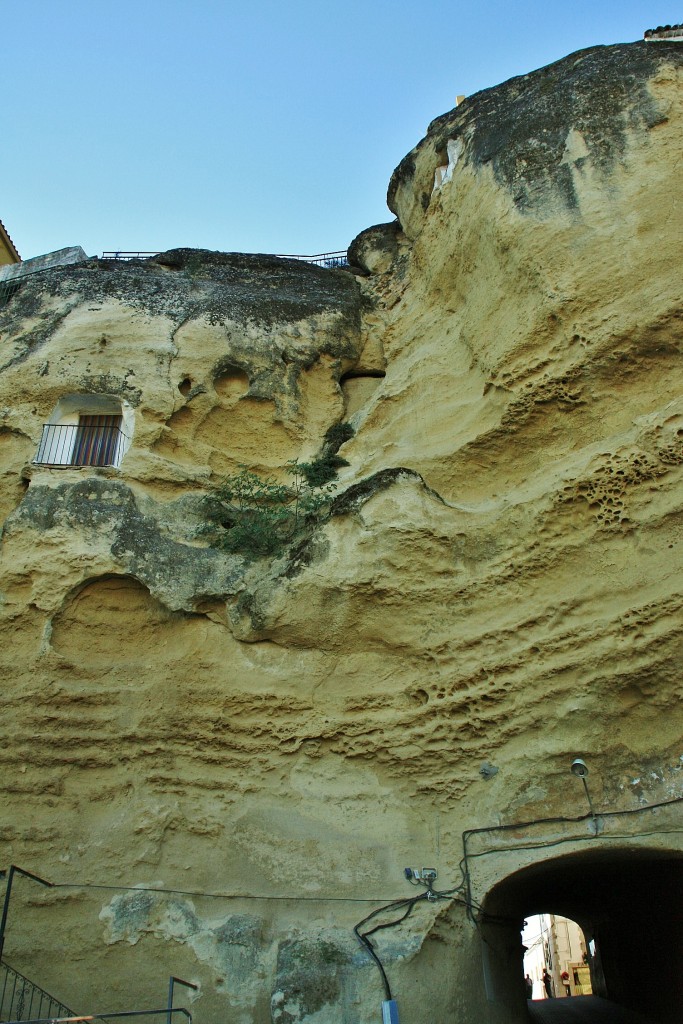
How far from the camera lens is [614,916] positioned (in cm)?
1153

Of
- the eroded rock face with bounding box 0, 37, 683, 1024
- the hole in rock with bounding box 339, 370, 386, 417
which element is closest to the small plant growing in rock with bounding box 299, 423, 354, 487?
the eroded rock face with bounding box 0, 37, 683, 1024

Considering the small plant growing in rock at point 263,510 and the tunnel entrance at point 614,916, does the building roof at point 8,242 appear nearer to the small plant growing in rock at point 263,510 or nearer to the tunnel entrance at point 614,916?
the small plant growing in rock at point 263,510

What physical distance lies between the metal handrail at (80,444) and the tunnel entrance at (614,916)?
611 cm

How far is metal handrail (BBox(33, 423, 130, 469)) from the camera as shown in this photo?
9.20m

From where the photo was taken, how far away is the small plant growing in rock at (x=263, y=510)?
8.32 meters

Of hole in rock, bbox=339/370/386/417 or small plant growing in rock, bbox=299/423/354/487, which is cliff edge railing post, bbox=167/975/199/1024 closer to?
small plant growing in rock, bbox=299/423/354/487

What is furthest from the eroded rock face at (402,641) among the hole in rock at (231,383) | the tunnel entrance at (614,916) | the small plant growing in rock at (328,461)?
the hole in rock at (231,383)

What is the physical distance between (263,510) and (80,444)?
235cm

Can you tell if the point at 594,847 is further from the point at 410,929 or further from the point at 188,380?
the point at 188,380

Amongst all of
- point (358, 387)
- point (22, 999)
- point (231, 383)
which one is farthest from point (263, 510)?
point (22, 999)

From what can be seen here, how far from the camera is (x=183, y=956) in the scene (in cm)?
657

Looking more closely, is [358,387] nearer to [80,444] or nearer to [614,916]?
[80,444]

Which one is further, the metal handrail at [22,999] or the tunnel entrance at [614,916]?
the tunnel entrance at [614,916]

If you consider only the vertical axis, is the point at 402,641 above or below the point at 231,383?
below
